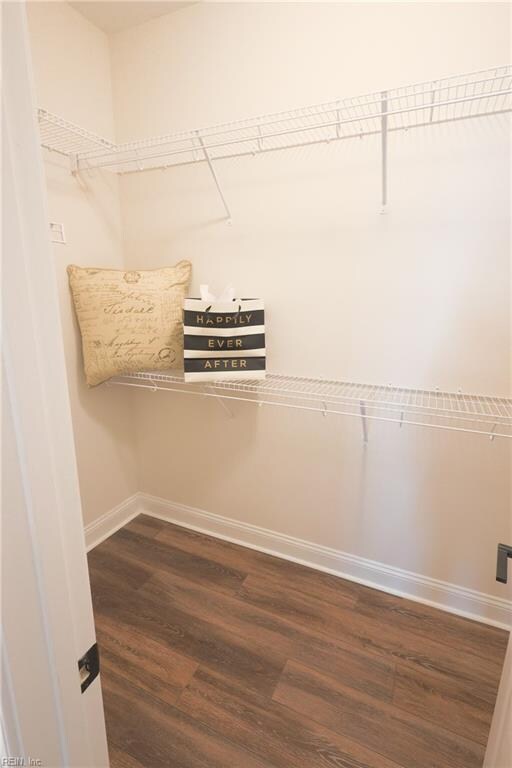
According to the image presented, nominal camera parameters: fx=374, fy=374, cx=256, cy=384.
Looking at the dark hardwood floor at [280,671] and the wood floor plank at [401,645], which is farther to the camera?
the wood floor plank at [401,645]

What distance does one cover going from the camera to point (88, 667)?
560 mm

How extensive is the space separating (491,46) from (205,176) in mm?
1137

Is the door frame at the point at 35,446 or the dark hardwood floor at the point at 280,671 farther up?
the door frame at the point at 35,446

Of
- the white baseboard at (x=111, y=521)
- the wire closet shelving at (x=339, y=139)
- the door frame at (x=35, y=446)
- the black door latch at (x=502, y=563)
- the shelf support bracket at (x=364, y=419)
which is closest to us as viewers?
the door frame at (x=35, y=446)

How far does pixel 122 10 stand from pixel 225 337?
154 centimetres

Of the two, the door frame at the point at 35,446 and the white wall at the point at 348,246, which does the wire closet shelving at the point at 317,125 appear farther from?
the door frame at the point at 35,446

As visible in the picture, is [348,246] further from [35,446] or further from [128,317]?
[35,446]

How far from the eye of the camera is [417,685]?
53.1 inches

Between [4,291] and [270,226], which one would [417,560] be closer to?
[270,226]

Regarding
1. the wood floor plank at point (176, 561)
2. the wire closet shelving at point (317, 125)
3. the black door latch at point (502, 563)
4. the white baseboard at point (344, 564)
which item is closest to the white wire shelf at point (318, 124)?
the wire closet shelving at point (317, 125)

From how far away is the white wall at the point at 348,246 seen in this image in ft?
4.35

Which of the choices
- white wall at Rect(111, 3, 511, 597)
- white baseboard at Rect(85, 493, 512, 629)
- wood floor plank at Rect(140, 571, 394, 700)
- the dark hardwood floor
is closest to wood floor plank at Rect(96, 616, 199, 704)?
the dark hardwood floor

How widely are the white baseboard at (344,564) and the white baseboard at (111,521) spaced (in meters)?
0.05

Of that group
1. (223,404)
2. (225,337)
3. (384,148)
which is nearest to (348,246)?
(384,148)
